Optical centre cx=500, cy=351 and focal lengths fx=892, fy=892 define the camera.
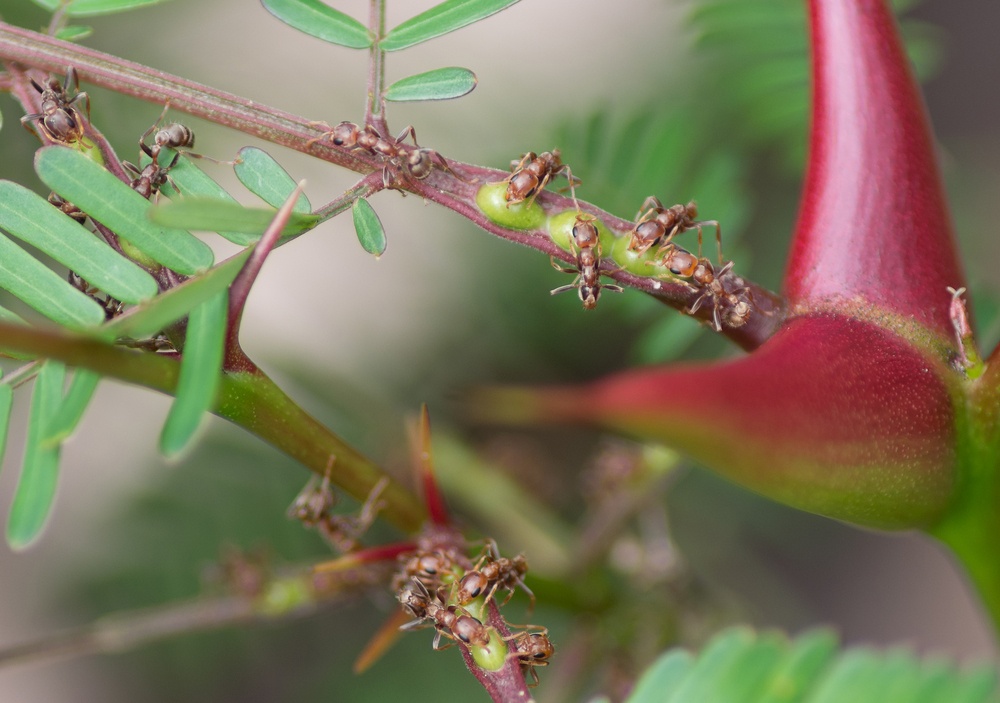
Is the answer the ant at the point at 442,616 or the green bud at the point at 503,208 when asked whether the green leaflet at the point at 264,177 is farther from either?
the ant at the point at 442,616

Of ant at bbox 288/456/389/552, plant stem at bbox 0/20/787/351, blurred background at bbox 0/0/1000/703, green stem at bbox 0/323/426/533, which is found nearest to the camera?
green stem at bbox 0/323/426/533

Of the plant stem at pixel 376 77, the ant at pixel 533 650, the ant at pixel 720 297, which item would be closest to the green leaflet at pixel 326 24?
the plant stem at pixel 376 77

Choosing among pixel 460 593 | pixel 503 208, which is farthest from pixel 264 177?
pixel 460 593

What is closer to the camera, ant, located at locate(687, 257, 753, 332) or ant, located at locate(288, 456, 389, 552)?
ant, located at locate(687, 257, 753, 332)

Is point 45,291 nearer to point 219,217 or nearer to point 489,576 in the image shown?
point 219,217

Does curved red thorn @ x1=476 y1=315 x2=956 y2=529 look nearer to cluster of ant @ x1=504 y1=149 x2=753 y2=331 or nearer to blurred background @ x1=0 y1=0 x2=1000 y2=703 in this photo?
cluster of ant @ x1=504 y1=149 x2=753 y2=331

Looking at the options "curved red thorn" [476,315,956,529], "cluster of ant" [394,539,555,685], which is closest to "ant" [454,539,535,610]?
"cluster of ant" [394,539,555,685]
